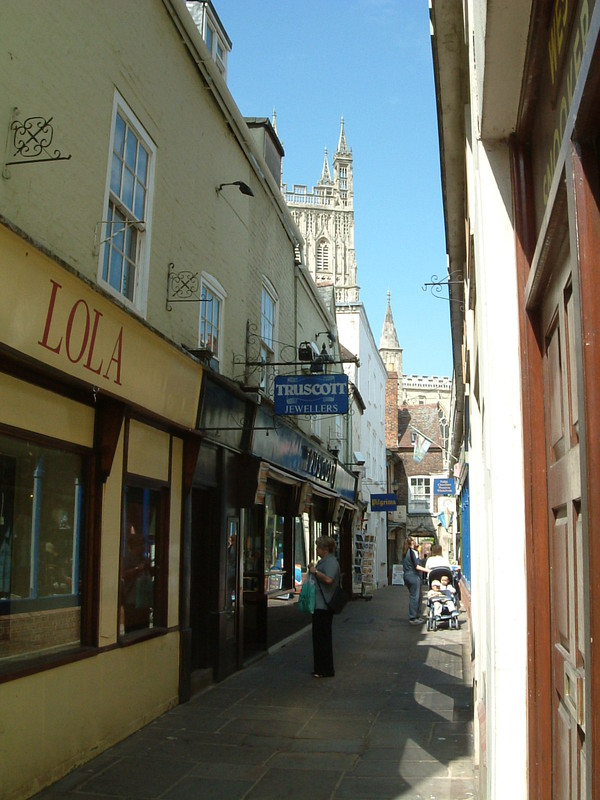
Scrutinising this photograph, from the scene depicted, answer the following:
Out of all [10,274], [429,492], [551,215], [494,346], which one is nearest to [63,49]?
[10,274]

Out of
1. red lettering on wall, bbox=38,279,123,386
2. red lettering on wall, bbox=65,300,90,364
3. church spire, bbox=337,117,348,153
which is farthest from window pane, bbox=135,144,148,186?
church spire, bbox=337,117,348,153

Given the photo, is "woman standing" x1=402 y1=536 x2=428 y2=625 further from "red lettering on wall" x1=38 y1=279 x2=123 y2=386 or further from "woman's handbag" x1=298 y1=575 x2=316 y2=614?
"red lettering on wall" x1=38 y1=279 x2=123 y2=386

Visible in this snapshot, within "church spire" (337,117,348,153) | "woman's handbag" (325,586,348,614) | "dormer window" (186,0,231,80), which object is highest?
"church spire" (337,117,348,153)

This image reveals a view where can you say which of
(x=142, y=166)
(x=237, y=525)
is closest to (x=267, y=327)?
(x=237, y=525)

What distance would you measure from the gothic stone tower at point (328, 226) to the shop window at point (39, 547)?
303 feet

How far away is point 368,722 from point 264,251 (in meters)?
7.90

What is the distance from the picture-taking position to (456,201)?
694cm

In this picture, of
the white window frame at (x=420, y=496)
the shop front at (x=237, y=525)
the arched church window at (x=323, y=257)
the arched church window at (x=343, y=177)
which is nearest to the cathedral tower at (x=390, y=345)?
the arched church window at (x=323, y=257)

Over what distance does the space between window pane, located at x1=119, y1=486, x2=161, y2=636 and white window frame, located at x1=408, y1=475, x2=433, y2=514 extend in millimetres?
39948

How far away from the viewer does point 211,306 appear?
10547 millimetres

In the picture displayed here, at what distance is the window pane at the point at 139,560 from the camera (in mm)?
7500

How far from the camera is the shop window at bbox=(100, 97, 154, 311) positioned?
7.47 meters

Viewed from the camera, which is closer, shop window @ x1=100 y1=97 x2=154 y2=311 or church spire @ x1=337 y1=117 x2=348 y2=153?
shop window @ x1=100 y1=97 x2=154 y2=311

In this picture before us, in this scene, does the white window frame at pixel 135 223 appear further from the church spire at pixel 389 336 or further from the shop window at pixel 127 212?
the church spire at pixel 389 336
